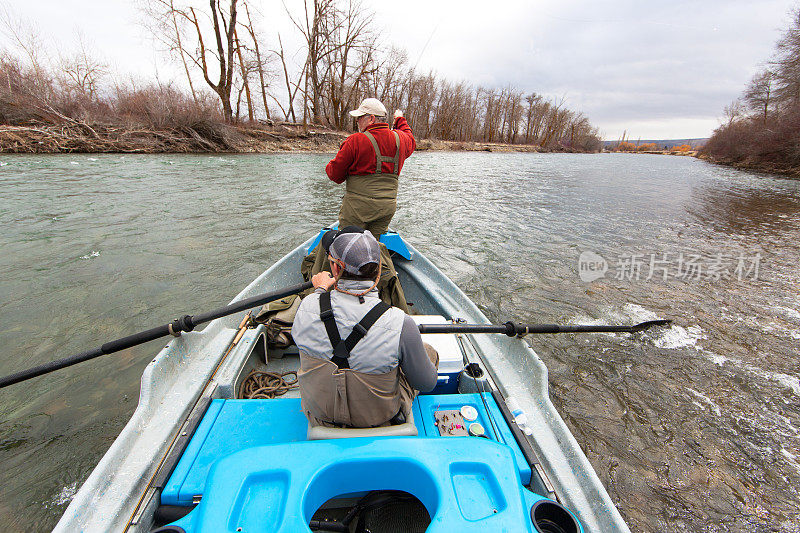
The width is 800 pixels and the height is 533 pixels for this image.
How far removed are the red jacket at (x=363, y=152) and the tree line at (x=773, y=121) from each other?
1257 inches

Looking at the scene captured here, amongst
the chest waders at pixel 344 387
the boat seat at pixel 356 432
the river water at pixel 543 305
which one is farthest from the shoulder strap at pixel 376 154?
the boat seat at pixel 356 432

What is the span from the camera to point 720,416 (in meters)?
3.46

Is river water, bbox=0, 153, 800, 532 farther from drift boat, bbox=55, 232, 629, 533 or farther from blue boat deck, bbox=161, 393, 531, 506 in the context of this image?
blue boat deck, bbox=161, 393, 531, 506

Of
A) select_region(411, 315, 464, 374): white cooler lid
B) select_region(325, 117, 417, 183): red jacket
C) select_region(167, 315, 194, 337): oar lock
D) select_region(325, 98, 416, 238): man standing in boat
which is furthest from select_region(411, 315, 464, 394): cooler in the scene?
select_region(325, 117, 417, 183): red jacket

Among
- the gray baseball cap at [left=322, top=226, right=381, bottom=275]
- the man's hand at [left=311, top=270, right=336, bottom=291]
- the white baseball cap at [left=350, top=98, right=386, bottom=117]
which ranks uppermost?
the white baseball cap at [left=350, top=98, right=386, bottom=117]

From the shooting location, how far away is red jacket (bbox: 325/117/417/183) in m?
3.71

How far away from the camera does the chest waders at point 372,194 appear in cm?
389

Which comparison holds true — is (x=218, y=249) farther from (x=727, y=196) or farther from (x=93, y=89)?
(x=93, y=89)

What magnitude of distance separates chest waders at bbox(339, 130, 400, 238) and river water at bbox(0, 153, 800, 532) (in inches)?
93.3

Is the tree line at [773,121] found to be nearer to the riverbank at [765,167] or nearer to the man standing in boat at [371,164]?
the riverbank at [765,167]

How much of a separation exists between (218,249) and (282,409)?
5.94 meters

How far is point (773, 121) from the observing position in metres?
27.3

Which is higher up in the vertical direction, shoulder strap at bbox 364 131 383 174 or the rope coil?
shoulder strap at bbox 364 131 383 174

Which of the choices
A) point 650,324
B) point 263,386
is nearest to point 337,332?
point 263,386
